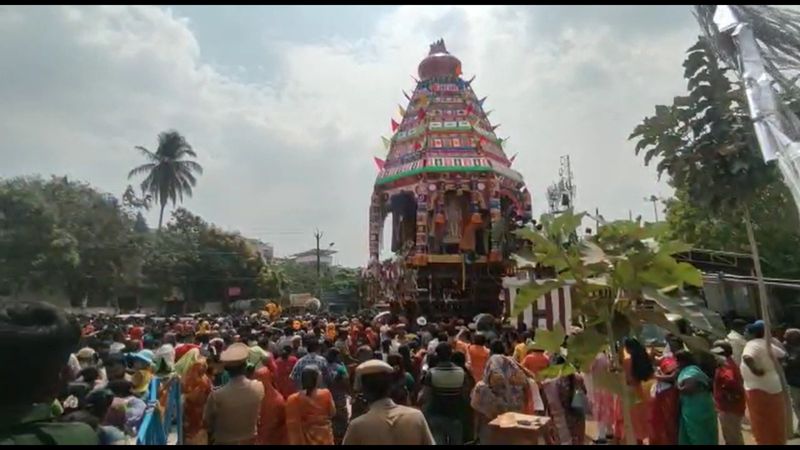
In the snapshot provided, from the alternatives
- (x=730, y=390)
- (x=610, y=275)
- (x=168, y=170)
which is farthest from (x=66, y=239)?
(x=610, y=275)

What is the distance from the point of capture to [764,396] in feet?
19.9

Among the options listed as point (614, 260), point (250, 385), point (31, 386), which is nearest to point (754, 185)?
point (614, 260)

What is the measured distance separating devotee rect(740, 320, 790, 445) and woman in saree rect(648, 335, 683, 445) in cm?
97

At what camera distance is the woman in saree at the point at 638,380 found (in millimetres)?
5906

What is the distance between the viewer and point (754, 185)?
7508mm

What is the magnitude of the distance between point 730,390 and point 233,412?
5018 mm

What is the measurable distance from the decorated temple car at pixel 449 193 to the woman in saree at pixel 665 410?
17.3 m

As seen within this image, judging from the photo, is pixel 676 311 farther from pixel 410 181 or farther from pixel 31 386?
pixel 410 181

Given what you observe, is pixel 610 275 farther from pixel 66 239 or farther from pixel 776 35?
pixel 66 239

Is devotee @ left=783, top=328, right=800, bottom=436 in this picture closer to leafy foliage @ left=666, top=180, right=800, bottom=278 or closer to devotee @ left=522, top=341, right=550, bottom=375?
devotee @ left=522, top=341, right=550, bottom=375

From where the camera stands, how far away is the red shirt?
19.9 ft

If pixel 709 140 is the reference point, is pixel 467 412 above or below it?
below

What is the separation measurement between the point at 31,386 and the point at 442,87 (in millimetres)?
25755

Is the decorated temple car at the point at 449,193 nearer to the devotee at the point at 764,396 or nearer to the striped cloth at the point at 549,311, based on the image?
the striped cloth at the point at 549,311
